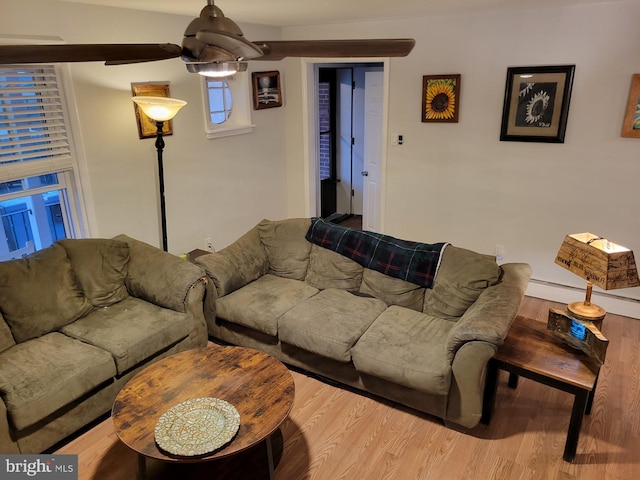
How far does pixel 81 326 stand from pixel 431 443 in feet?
7.13

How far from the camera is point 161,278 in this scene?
3133 mm

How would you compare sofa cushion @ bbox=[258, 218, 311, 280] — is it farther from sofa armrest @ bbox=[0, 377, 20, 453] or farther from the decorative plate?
sofa armrest @ bbox=[0, 377, 20, 453]

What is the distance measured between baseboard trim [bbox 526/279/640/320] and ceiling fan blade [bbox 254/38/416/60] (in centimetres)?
314

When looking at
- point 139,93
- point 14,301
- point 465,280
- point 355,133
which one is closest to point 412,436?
point 465,280

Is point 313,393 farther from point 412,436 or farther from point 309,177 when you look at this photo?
point 309,177

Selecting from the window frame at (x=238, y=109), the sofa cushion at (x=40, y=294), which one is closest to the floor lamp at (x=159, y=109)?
the window frame at (x=238, y=109)

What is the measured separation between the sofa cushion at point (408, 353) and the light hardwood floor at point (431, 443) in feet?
0.95

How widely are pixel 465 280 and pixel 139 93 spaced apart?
270cm

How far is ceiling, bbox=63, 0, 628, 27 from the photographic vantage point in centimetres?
306

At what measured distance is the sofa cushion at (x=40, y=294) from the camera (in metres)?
2.67

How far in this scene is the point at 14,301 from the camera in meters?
2.66

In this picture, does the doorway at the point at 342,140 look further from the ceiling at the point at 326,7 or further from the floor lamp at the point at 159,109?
the floor lamp at the point at 159,109

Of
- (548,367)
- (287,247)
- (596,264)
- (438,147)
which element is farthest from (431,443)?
(438,147)

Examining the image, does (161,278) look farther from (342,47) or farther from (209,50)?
(342,47)
